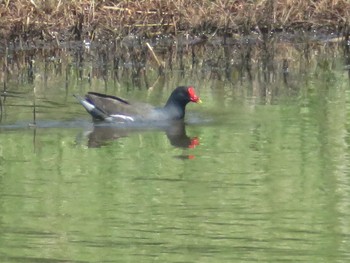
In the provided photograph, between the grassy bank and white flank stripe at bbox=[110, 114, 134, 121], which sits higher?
the grassy bank

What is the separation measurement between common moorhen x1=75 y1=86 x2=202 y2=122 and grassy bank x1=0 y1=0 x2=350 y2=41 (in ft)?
15.5

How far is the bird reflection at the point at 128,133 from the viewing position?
33.7 ft

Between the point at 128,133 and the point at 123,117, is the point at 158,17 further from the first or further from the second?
the point at 128,133

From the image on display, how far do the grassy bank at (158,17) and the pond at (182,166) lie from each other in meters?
1.23

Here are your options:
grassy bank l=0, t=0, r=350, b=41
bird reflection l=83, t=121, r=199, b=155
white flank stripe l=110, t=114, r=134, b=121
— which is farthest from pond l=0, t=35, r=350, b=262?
grassy bank l=0, t=0, r=350, b=41

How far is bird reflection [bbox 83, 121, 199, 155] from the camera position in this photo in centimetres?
1027

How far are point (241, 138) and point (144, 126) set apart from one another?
137 centimetres

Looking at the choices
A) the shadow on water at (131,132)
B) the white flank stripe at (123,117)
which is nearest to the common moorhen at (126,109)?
the white flank stripe at (123,117)

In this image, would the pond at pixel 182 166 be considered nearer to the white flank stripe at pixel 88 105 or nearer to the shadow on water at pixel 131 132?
the shadow on water at pixel 131 132

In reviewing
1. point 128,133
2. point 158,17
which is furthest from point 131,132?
point 158,17

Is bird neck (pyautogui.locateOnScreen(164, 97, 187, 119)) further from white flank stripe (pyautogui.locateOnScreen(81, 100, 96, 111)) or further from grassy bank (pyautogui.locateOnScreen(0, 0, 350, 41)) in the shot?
grassy bank (pyautogui.locateOnScreen(0, 0, 350, 41))

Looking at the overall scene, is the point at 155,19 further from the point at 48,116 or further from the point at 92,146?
the point at 92,146

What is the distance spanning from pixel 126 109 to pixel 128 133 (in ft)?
2.15

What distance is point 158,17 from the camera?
1686cm
